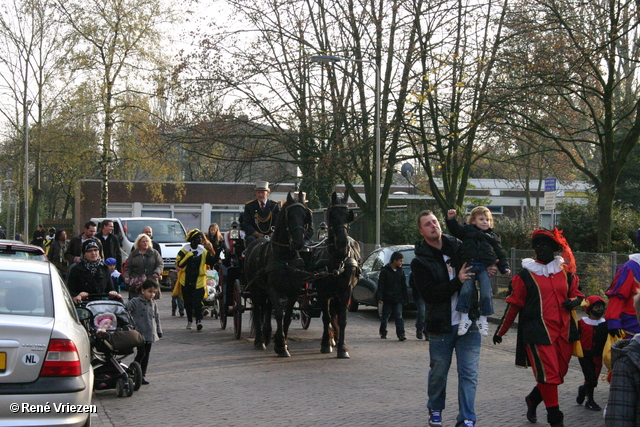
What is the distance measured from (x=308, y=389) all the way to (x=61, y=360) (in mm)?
3741

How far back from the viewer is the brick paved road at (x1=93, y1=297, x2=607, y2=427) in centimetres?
689

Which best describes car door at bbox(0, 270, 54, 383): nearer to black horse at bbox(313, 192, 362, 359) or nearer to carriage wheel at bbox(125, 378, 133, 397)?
carriage wheel at bbox(125, 378, 133, 397)

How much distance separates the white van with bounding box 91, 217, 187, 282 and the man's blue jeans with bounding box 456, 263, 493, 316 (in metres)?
18.5

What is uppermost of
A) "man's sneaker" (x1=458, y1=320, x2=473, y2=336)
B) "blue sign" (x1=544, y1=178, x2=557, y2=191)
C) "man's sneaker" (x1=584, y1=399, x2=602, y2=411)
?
"blue sign" (x1=544, y1=178, x2=557, y2=191)

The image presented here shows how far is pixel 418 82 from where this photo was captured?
23.3 m

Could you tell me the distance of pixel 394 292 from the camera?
12.6m

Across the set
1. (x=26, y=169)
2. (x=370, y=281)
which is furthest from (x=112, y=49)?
(x=370, y=281)

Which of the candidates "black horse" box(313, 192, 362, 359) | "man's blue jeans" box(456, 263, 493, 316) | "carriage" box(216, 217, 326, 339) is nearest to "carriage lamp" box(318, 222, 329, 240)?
"carriage" box(216, 217, 326, 339)

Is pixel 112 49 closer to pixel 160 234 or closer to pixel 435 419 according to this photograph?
pixel 160 234

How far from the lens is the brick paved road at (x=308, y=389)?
22.6ft

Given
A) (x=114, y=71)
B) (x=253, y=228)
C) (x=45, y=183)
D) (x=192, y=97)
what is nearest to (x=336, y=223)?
(x=253, y=228)

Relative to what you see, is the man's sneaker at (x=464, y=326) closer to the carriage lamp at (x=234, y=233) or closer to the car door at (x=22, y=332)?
the car door at (x=22, y=332)

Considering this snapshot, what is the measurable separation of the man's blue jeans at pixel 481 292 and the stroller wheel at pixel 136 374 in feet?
13.4

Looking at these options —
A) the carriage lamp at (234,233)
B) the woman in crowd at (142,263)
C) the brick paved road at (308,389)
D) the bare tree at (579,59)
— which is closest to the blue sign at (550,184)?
the bare tree at (579,59)
